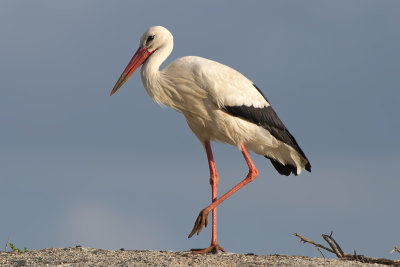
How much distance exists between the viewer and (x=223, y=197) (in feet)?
30.7

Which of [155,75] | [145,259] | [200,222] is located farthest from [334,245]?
[155,75]

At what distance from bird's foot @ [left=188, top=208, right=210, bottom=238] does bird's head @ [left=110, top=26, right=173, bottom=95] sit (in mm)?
2399

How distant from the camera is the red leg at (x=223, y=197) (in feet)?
29.0

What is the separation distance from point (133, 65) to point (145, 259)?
3.17 meters

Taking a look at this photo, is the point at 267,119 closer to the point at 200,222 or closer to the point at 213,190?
the point at 213,190

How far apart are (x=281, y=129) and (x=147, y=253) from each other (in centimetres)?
306

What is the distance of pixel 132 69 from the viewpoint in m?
9.62

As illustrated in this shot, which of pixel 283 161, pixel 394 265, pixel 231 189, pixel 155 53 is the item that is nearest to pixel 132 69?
pixel 155 53

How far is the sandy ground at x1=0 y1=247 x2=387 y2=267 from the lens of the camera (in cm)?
790

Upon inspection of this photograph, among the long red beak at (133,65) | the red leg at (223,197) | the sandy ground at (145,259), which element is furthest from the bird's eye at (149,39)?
the sandy ground at (145,259)

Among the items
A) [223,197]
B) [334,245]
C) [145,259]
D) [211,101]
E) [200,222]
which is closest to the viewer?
[145,259]

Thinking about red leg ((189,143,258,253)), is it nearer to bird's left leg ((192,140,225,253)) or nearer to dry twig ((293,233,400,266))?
bird's left leg ((192,140,225,253))

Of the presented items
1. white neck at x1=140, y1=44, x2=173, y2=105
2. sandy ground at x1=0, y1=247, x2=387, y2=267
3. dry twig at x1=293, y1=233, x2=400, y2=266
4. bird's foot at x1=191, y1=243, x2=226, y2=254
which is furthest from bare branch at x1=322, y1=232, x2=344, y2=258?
white neck at x1=140, y1=44, x2=173, y2=105

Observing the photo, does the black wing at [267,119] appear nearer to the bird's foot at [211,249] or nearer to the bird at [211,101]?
the bird at [211,101]
